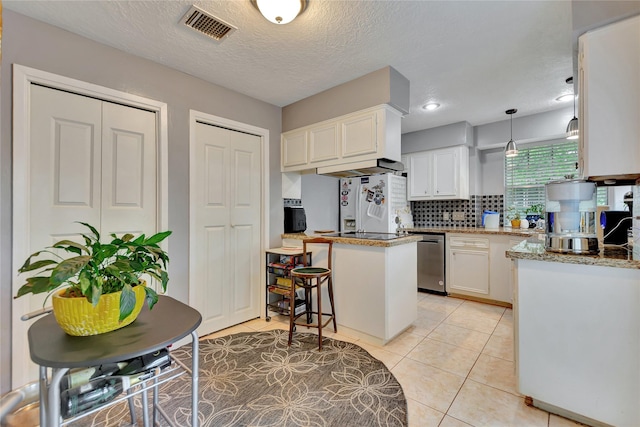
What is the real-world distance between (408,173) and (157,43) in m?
3.54

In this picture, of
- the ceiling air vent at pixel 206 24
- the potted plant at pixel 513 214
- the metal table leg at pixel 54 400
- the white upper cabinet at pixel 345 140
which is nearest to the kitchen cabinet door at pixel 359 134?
the white upper cabinet at pixel 345 140

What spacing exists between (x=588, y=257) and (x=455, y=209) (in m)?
2.99

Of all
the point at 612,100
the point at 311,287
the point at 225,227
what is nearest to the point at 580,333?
the point at 612,100

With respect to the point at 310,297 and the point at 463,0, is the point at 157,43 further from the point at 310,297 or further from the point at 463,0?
the point at 310,297

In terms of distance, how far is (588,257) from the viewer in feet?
4.97

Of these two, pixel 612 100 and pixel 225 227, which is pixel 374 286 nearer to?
pixel 225 227

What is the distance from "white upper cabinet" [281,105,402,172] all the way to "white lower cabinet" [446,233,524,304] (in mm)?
1689

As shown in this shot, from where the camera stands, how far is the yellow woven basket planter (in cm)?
96

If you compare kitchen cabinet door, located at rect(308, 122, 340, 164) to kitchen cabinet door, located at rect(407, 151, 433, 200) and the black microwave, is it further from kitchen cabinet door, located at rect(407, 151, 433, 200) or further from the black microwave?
kitchen cabinet door, located at rect(407, 151, 433, 200)

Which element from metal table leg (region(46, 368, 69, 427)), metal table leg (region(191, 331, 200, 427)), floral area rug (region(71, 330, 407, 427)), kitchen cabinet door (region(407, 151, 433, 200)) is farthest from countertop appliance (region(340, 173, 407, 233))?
metal table leg (region(46, 368, 69, 427))

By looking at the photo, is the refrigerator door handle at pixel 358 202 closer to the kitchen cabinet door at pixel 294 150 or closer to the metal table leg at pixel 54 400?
the kitchen cabinet door at pixel 294 150

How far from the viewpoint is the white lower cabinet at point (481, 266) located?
132 inches

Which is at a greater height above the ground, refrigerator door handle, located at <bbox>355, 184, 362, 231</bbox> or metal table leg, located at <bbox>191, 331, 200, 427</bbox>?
refrigerator door handle, located at <bbox>355, 184, 362, 231</bbox>

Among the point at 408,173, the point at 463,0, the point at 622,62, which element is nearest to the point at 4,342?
the point at 463,0
